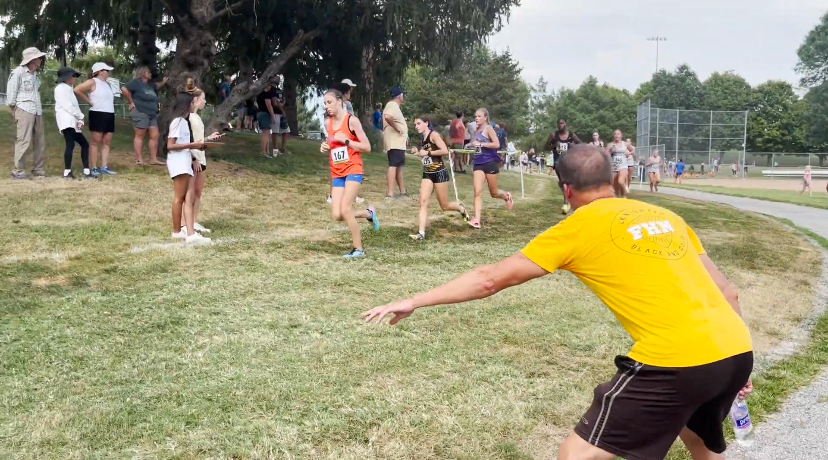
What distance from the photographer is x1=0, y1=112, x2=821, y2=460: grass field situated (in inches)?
157

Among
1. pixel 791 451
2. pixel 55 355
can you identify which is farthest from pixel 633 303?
pixel 55 355

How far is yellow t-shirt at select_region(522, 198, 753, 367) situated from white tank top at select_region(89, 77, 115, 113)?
1106 cm

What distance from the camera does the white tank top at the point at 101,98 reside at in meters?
12.2

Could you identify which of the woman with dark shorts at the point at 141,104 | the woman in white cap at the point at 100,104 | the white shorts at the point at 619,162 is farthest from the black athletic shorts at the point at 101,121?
Answer: the white shorts at the point at 619,162

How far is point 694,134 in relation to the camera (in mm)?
38469

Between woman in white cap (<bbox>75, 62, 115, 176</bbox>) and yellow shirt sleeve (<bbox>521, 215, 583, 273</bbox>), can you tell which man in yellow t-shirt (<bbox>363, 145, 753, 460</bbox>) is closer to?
yellow shirt sleeve (<bbox>521, 215, 583, 273</bbox>)

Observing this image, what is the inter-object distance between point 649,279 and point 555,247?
1.16ft

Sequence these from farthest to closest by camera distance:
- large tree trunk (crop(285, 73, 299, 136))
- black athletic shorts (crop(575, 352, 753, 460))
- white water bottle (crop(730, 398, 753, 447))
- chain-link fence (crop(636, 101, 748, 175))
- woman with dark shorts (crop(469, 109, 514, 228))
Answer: chain-link fence (crop(636, 101, 748, 175)) → large tree trunk (crop(285, 73, 299, 136)) → woman with dark shorts (crop(469, 109, 514, 228)) → white water bottle (crop(730, 398, 753, 447)) → black athletic shorts (crop(575, 352, 753, 460))

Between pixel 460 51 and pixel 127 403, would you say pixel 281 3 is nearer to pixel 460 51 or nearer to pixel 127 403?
pixel 460 51

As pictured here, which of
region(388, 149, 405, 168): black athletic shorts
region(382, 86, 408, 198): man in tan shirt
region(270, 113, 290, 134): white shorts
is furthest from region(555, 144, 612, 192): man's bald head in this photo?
region(270, 113, 290, 134): white shorts

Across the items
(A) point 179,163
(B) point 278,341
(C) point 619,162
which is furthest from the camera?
(C) point 619,162

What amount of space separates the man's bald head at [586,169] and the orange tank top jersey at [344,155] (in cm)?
570

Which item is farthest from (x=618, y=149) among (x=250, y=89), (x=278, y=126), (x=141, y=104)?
(x=141, y=104)

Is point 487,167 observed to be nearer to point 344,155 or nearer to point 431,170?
point 431,170
